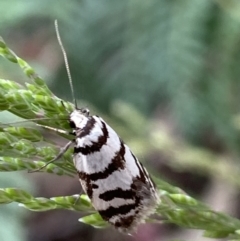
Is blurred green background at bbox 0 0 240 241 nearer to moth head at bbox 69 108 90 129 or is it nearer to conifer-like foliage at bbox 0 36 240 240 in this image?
moth head at bbox 69 108 90 129

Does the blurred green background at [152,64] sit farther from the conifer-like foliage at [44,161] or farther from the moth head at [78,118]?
the conifer-like foliage at [44,161]

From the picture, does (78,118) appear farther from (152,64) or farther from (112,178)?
(152,64)

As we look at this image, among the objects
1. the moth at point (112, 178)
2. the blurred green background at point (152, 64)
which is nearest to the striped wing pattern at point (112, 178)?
the moth at point (112, 178)

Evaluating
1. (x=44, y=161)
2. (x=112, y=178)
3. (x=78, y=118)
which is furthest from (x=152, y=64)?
(x=44, y=161)

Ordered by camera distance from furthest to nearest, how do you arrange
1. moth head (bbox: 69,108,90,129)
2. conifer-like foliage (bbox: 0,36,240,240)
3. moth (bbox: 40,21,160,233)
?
moth head (bbox: 69,108,90,129) < moth (bbox: 40,21,160,233) < conifer-like foliage (bbox: 0,36,240,240)

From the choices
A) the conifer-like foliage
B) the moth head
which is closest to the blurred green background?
the moth head
